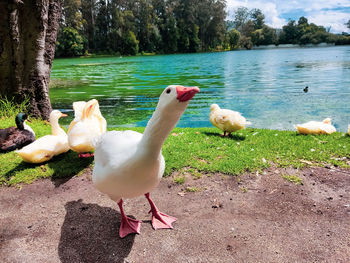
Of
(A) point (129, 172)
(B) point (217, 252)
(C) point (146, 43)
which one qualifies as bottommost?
(B) point (217, 252)

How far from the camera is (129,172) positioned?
2.63 m

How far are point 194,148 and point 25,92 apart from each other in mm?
5814

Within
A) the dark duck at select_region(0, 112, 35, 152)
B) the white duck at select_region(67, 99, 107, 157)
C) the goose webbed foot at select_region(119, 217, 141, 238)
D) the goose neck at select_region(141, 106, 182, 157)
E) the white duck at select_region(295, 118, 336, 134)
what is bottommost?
the goose webbed foot at select_region(119, 217, 141, 238)

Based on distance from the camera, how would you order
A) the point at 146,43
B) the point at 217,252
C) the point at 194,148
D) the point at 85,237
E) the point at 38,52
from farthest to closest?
the point at 146,43, the point at 38,52, the point at 194,148, the point at 85,237, the point at 217,252

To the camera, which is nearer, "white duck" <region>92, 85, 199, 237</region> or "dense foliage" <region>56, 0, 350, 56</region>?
"white duck" <region>92, 85, 199, 237</region>

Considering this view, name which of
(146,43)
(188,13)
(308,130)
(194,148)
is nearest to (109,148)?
(194,148)

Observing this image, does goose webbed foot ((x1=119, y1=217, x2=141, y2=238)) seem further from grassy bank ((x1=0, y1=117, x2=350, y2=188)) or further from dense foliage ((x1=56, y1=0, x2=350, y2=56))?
dense foliage ((x1=56, y1=0, x2=350, y2=56))

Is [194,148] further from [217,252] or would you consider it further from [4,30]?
[4,30]

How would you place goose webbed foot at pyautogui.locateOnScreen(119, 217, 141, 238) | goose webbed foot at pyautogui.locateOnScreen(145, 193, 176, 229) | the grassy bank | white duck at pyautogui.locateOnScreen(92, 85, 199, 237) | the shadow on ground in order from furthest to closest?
1. the grassy bank
2. goose webbed foot at pyautogui.locateOnScreen(145, 193, 176, 229)
3. goose webbed foot at pyautogui.locateOnScreen(119, 217, 141, 238)
4. the shadow on ground
5. white duck at pyautogui.locateOnScreen(92, 85, 199, 237)

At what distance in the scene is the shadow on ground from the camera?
2.93 m

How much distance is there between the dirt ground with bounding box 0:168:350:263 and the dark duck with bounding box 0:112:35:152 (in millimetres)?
1741

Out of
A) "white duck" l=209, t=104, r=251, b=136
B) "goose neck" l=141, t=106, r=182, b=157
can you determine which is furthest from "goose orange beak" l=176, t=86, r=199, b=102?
"white duck" l=209, t=104, r=251, b=136

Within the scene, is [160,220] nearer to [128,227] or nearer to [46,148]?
[128,227]

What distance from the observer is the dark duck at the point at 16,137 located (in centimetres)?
570
